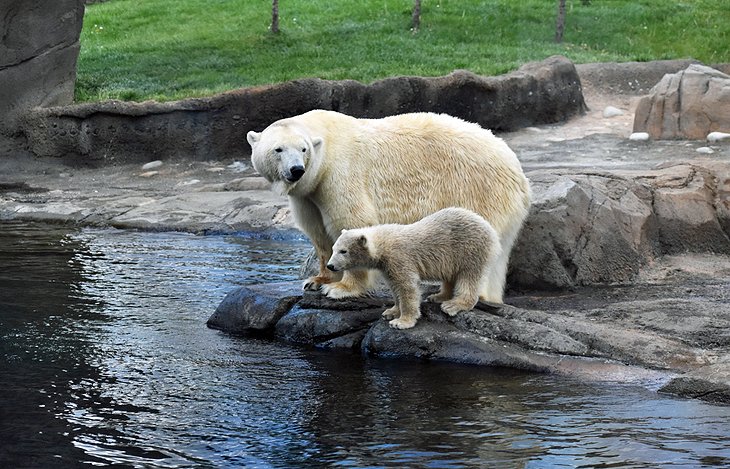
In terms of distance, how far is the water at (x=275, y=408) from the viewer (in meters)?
4.55

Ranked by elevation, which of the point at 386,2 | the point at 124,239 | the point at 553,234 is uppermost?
the point at 386,2

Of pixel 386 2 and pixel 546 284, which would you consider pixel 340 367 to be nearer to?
pixel 546 284

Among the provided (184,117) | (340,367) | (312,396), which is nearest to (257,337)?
(340,367)

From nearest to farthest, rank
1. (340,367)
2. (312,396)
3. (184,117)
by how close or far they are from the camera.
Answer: (312,396)
(340,367)
(184,117)

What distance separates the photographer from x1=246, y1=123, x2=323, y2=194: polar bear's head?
6008 mm

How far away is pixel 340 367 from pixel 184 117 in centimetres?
870

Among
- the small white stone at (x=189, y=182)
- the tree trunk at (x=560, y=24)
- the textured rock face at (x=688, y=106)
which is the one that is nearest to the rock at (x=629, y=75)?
the tree trunk at (x=560, y=24)

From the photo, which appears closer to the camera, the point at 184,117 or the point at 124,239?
the point at 124,239

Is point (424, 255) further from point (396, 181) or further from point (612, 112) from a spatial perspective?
point (612, 112)

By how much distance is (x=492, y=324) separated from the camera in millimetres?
6066

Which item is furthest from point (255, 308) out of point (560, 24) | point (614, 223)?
point (560, 24)

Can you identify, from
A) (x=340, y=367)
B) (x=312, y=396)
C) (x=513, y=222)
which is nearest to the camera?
(x=312, y=396)

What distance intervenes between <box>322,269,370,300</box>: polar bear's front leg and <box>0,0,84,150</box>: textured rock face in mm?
9242

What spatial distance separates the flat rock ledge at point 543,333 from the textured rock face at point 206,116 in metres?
7.10
